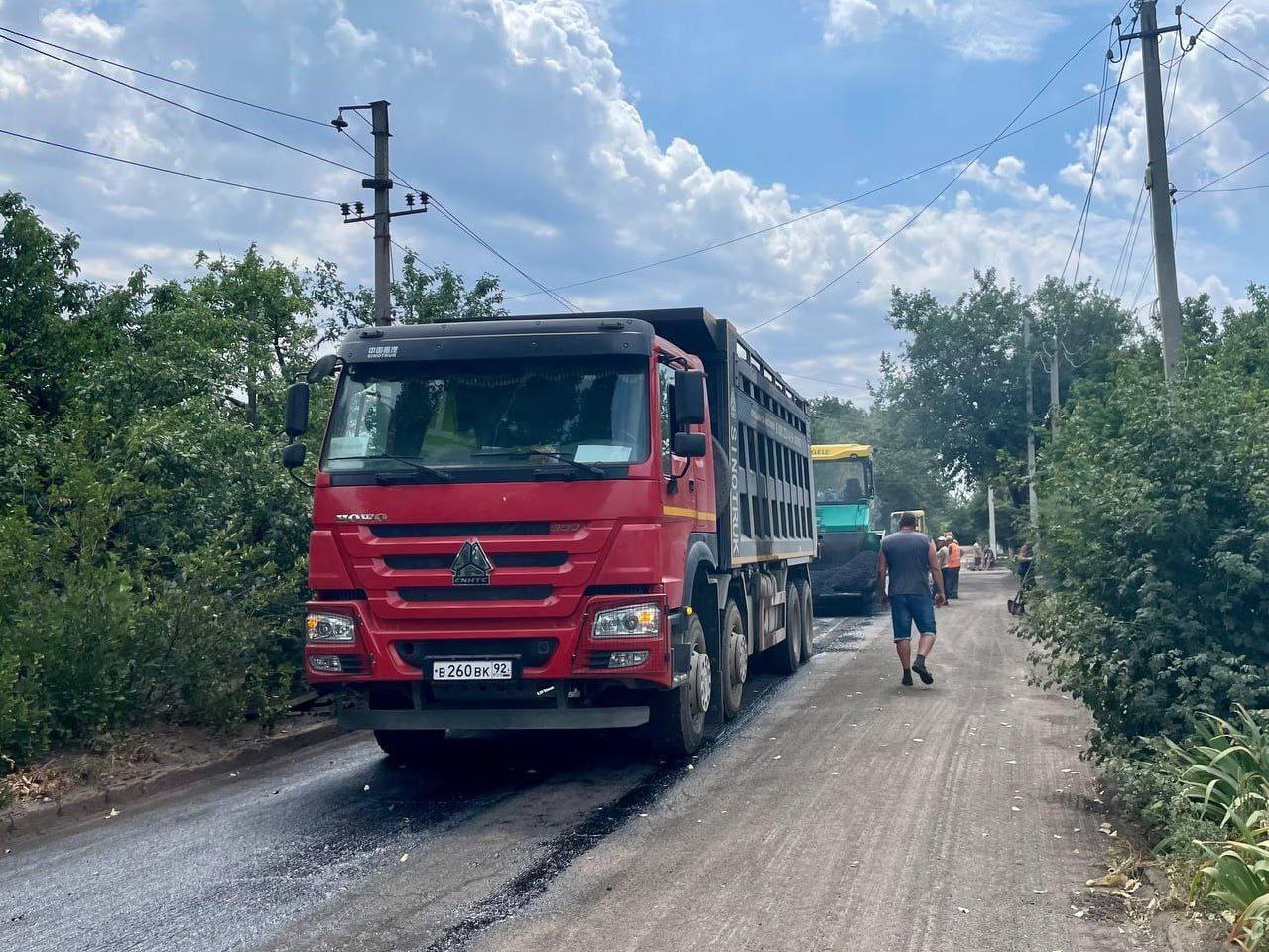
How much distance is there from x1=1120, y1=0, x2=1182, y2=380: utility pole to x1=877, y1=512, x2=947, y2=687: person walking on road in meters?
5.27

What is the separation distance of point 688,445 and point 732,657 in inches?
110

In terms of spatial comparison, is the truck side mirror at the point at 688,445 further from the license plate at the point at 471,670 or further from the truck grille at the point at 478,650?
the license plate at the point at 471,670

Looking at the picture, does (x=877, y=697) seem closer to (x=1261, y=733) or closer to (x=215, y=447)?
(x=1261, y=733)

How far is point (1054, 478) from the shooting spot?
27.9 feet

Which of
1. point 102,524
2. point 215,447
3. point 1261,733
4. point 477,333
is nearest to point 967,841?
point 1261,733

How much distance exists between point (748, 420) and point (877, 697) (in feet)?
9.97

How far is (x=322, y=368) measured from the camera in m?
7.93

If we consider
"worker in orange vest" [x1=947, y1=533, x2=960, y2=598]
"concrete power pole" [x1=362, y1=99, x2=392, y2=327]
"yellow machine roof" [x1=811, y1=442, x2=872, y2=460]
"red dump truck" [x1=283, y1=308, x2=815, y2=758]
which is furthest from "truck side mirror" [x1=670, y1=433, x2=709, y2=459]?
"worker in orange vest" [x1=947, y1=533, x2=960, y2=598]

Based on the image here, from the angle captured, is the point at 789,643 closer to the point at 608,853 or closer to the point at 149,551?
the point at 149,551

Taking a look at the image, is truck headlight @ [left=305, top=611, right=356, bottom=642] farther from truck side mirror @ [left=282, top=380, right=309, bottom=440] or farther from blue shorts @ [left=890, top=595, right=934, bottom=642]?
blue shorts @ [left=890, top=595, right=934, bottom=642]

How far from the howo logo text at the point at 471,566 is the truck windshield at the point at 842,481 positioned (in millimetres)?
16061

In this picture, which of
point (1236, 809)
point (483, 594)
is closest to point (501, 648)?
point (483, 594)

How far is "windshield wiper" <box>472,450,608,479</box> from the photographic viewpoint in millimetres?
7375

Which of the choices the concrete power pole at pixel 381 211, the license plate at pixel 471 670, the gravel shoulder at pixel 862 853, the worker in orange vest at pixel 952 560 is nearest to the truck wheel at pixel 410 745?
the license plate at pixel 471 670
